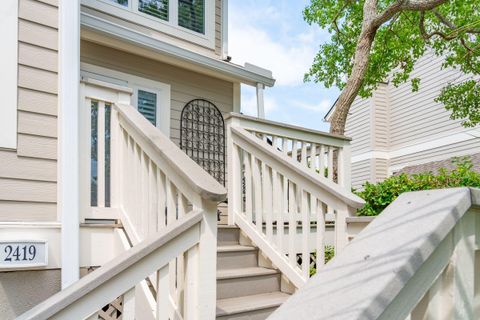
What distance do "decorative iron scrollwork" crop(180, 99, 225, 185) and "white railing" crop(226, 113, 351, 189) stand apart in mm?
1764

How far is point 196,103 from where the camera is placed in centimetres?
561

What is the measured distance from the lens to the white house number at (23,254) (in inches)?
91.0

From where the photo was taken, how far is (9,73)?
8.39 feet

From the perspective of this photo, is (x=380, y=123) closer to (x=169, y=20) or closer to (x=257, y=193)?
(x=169, y=20)

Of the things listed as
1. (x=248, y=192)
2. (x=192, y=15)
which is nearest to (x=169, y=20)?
(x=192, y=15)

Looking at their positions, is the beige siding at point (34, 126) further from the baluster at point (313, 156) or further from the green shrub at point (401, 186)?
the green shrub at point (401, 186)

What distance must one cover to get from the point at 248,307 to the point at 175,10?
14.5 ft

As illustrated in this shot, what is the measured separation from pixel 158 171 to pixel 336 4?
301 inches

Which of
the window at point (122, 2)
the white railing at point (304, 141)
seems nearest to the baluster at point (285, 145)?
the white railing at point (304, 141)

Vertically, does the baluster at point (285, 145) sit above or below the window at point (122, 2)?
below

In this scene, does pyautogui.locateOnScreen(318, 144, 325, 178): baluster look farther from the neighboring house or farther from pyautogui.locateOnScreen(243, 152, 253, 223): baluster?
the neighboring house

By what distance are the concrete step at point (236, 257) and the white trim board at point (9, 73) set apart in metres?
1.59

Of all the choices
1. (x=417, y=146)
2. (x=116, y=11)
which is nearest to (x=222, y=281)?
(x=116, y=11)

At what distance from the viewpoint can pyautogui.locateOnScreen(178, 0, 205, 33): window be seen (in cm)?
573
